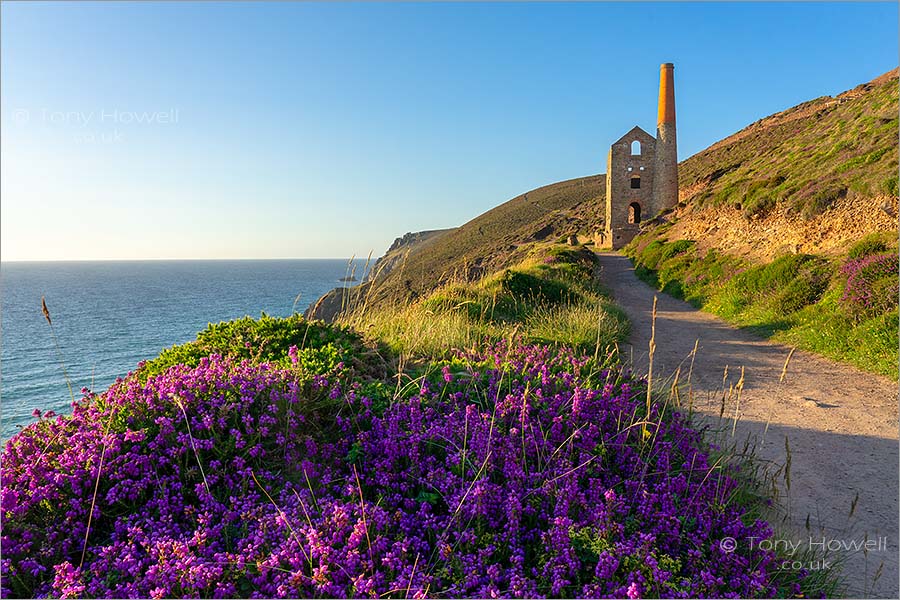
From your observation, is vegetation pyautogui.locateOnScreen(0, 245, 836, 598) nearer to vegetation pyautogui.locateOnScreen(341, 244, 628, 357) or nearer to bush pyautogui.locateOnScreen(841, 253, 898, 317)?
vegetation pyautogui.locateOnScreen(341, 244, 628, 357)

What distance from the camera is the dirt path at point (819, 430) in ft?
13.2

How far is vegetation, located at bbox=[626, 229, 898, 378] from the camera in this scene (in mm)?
9141

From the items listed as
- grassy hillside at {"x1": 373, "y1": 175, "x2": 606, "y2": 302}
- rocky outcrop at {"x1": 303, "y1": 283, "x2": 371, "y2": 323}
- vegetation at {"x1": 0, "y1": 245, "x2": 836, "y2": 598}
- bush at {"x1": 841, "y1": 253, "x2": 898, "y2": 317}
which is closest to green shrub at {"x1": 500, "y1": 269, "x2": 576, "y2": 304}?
rocky outcrop at {"x1": 303, "y1": 283, "x2": 371, "y2": 323}

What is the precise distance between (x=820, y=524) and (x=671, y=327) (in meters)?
9.30

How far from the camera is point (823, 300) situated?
11.2 meters

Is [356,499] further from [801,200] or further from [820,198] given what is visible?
[801,200]

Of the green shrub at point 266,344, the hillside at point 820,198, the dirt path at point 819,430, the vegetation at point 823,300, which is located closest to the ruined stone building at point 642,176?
the hillside at point 820,198

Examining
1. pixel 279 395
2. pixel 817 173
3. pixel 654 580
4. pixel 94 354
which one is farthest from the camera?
pixel 94 354

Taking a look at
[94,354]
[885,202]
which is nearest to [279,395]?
[885,202]

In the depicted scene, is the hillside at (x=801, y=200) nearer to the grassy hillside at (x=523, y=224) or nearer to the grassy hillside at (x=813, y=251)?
the grassy hillside at (x=813, y=251)

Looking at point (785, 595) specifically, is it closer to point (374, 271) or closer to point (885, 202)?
point (374, 271)

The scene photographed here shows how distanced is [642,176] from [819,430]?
38812mm

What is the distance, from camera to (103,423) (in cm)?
373

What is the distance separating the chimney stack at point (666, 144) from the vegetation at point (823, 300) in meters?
24.3
